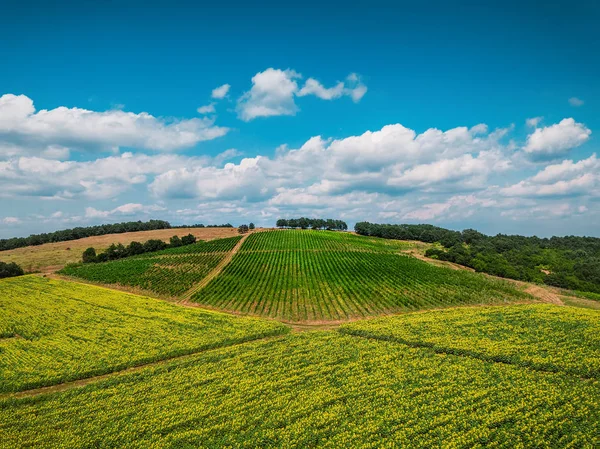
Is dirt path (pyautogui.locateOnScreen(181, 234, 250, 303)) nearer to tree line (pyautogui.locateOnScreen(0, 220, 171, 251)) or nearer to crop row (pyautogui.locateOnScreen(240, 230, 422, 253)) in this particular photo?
crop row (pyautogui.locateOnScreen(240, 230, 422, 253))

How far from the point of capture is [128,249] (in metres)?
110

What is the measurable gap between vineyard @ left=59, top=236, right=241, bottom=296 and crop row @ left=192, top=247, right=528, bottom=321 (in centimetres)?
712

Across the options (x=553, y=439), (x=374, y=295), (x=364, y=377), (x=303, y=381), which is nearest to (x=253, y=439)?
(x=303, y=381)

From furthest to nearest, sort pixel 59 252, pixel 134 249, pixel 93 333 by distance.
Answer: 1. pixel 59 252
2. pixel 134 249
3. pixel 93 333

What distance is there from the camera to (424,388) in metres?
26.5

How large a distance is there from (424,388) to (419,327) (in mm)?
17120

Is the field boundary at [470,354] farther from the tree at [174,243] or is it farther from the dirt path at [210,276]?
the tree at [174,243]

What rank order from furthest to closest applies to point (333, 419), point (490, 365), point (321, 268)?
point (321, 268)
point (490, 365)
point (333, 419)

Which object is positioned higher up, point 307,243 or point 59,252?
point 307,243

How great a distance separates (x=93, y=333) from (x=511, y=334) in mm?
53429

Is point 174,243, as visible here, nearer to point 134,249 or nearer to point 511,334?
point 134,249

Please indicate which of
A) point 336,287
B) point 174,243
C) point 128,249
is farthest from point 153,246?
point 336,287

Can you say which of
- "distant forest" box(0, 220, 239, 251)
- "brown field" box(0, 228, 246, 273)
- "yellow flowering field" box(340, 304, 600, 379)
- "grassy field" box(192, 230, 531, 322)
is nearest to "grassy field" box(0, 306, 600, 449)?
"yellow flowering field" box(340, 304, 600, 379)

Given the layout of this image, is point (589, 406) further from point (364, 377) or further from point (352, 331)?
point (352, 331)
